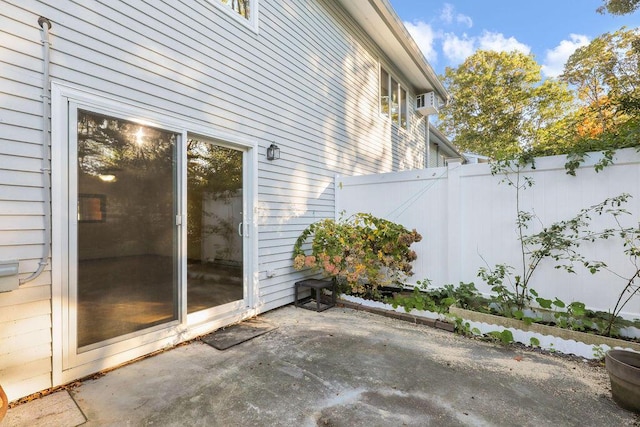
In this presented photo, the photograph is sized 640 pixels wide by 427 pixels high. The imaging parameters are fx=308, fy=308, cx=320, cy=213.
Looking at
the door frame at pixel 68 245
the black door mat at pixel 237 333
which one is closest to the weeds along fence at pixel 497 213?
the black door mat at pixel 237 333

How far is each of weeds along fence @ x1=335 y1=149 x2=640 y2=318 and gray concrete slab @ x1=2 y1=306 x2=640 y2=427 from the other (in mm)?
963

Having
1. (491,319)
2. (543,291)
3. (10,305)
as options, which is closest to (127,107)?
(10,305)

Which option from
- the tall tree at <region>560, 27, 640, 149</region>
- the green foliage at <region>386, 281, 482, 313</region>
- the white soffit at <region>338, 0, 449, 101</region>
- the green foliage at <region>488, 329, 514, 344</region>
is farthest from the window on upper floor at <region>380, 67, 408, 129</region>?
the green foliage at <region>488, 329, 514, 344</region>

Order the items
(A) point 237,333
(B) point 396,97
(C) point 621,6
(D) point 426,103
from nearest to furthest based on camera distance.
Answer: (A) point 237,333, (C) point 621,6, (B) point 396,97, (D) point 426,103

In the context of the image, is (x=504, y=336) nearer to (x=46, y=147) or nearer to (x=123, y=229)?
(x=123, y=229)

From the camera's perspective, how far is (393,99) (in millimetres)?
7895

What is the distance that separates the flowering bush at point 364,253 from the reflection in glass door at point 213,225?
1.03 meters

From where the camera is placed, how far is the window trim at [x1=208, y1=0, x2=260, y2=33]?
11.8 ft

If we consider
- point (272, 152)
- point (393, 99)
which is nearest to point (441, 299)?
point (272, 152)

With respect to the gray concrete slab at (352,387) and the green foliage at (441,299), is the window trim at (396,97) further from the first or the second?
the gray concrete slab at (352,387)

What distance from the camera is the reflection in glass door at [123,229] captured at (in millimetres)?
2459

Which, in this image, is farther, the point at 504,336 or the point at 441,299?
the point at 441,299

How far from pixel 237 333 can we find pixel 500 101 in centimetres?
1819

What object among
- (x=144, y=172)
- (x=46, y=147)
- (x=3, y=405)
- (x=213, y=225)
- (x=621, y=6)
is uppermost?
(x=621, y=6)
